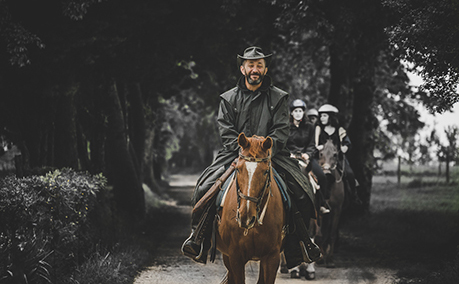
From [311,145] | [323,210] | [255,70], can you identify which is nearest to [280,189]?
[255,70]

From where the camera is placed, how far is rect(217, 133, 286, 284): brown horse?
5652 mm

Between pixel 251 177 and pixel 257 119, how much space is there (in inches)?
57.7

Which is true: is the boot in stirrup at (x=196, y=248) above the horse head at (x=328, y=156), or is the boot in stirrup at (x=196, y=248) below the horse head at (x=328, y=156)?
below

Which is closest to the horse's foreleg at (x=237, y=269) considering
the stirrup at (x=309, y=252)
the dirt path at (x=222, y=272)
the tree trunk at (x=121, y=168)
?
the stirrup at (x=309, y=252)

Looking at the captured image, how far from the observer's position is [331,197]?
1208 cm

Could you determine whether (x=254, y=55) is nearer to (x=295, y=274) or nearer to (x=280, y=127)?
(x=280, y=127)

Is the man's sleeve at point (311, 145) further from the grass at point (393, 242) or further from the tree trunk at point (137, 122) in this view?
the tree trunk at point (137, 122)

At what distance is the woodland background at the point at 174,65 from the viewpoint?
969 cm

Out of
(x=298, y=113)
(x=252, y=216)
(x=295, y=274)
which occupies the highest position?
(x=298, y=113)

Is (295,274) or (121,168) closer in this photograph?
(295,274)

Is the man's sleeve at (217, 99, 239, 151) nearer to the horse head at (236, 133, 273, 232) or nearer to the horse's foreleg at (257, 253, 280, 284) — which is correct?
the horse head at (236, 133, 273, 232)

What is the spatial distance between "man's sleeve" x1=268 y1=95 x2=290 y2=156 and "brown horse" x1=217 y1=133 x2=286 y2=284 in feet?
1.62

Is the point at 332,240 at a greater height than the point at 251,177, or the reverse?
the point at 251,177

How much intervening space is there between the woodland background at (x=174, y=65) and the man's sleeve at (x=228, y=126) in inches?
138
